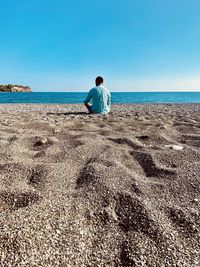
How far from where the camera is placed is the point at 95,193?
2068mm

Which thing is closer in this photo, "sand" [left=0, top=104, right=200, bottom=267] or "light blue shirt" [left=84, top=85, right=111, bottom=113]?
"sand" [left=0, top=104, right=200, bottom=267]

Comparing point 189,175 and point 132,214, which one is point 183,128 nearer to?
point 189,175

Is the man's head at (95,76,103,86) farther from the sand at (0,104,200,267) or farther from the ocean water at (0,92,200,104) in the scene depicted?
the ocean water at (0,92,200,104)

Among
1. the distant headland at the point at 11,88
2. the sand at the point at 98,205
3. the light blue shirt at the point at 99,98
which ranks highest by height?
the light blue shirt at the point at 99,98

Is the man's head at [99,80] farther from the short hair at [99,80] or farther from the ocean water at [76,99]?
the ocean water at [76,99]

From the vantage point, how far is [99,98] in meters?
8.02

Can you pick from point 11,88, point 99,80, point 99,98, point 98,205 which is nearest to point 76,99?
A: point 99,80

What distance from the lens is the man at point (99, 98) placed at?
8023mm

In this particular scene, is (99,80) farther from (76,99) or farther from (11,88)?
(11,88)

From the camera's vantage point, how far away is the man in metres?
8.02

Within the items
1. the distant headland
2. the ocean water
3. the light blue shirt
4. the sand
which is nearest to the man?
the light blue shirt

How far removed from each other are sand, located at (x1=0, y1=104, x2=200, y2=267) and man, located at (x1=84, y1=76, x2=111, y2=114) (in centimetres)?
478

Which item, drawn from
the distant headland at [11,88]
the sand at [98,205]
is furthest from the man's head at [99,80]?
the distant headland at [11,88]

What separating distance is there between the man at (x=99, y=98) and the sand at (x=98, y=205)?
4.78 m
